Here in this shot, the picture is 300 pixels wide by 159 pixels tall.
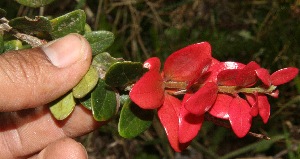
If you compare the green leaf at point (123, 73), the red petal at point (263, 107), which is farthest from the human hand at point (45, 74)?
the red petal at point (263, 107)

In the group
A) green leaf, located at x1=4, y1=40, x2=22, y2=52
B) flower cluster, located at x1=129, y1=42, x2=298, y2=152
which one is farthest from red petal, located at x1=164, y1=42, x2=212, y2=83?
green leaf, located at x1=4, y1=40, x2=22, y2=52

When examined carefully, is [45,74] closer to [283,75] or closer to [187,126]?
[187,126]

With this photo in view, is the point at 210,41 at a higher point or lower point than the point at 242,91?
lower

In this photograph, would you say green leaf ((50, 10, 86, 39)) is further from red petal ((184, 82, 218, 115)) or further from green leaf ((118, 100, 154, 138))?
red petal ((184, 82, 218, 115))

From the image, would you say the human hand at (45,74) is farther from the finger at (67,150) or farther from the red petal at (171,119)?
the red petal at (171,119)

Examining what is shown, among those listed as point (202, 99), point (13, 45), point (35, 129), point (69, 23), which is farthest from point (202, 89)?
point (35, 129)

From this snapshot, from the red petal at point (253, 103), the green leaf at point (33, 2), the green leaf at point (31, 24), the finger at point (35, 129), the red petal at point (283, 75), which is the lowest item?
the finger at point (35, 129)
